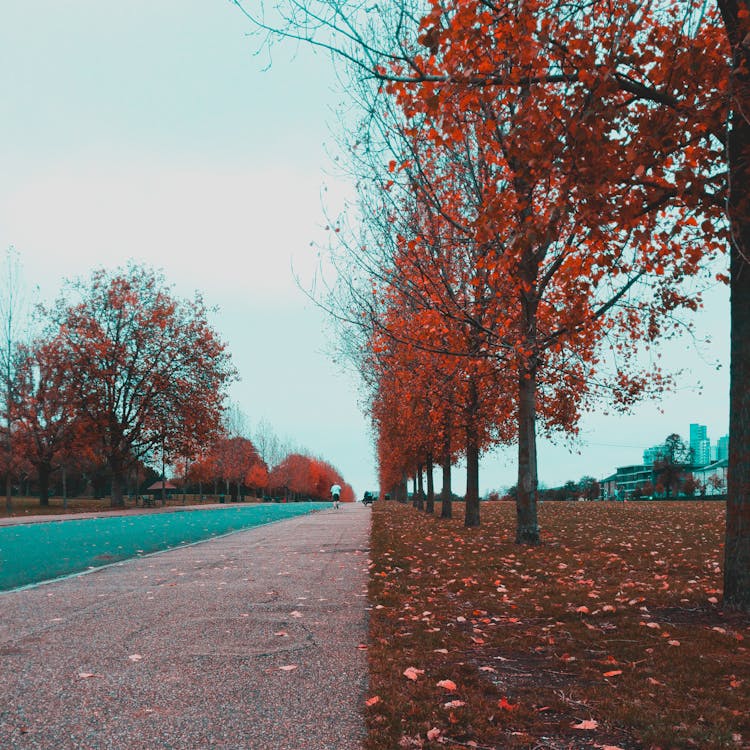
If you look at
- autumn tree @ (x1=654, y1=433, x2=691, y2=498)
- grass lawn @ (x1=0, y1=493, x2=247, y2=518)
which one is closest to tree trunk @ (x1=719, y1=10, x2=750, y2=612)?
grass lawn @ (x1=0, y1=493, x2=247, y2=518)

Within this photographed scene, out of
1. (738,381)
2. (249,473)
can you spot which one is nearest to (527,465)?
(738,381)

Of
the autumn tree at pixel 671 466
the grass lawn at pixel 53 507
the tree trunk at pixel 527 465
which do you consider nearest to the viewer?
the tree trunk at pixel 527 465

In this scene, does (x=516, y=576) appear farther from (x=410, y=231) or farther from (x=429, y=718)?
(x=410, y=231)

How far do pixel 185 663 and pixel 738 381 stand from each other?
5.55m

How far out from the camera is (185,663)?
532 centimetres

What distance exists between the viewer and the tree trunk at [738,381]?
6.82m

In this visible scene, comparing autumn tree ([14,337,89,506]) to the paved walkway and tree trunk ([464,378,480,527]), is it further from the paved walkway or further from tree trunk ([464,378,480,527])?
the paved walkway

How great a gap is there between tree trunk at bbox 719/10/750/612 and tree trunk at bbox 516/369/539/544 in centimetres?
758

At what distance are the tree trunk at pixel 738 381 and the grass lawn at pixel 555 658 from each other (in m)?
0.46

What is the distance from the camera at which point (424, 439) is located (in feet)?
85.7

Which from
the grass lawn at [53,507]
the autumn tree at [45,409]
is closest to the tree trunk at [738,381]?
the grass lawn at [53,507]

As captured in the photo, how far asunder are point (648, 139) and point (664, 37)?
10.0 feet

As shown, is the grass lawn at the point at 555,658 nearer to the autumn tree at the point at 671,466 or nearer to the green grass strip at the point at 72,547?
the green grass strip at the point at 72,547

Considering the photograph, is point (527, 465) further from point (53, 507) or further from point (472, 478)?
point (53, 507)
